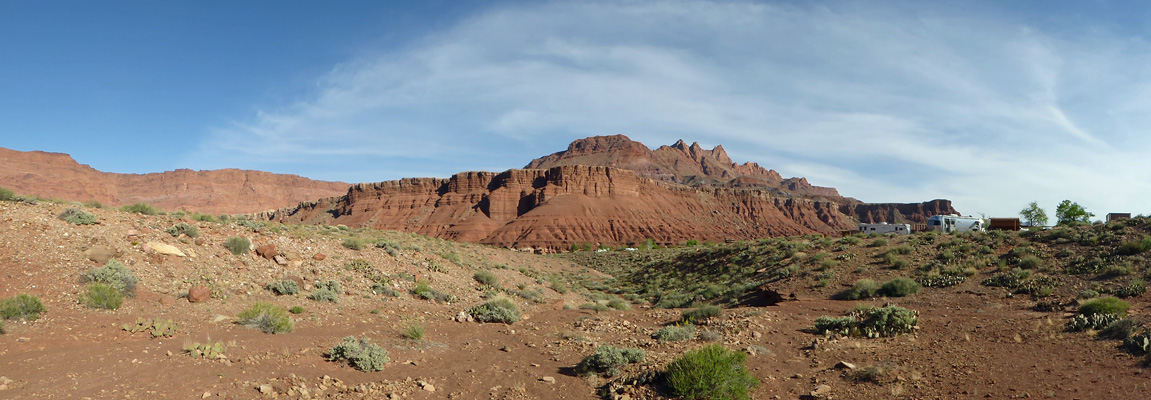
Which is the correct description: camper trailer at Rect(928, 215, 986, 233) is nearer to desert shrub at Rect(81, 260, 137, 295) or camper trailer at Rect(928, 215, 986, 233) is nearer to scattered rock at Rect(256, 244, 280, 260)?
scattered rock at Rect(256, 244, 280, 260)

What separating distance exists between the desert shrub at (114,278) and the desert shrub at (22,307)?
1382 millimetres

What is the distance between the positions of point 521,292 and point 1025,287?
15351mm

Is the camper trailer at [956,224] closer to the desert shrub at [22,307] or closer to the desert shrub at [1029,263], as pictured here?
the desert shrub at [1029,263]

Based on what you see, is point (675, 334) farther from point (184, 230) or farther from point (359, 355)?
point (184, 230)

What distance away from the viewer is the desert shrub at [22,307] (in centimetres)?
813

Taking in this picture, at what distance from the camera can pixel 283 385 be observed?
6984 mm

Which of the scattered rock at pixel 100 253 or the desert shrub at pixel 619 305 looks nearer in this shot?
the scattered rock at pixel 100 253

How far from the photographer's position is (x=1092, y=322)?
32.3ft

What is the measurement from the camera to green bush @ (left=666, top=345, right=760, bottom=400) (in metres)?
7.12

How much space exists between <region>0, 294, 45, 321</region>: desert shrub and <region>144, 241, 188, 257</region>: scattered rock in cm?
393

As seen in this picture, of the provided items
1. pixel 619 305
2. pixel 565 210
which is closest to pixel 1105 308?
pixel 619 305

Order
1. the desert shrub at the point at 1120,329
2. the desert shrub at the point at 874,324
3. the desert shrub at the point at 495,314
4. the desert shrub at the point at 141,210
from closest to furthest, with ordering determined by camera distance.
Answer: the desert shrub at the point at 1120,329 < the desert shrub at the point at 874,324 < the desert shrub at the point at 495,314 < the desert shrub at the point at 141,210

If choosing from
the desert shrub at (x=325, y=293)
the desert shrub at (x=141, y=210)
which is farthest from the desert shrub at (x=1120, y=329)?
the desert shrub at (x=141, y=210)

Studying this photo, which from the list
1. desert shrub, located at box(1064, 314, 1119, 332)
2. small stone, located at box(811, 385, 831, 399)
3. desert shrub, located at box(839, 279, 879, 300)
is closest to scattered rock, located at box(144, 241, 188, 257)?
small stone, located at box(811, 385, 831, 399)
